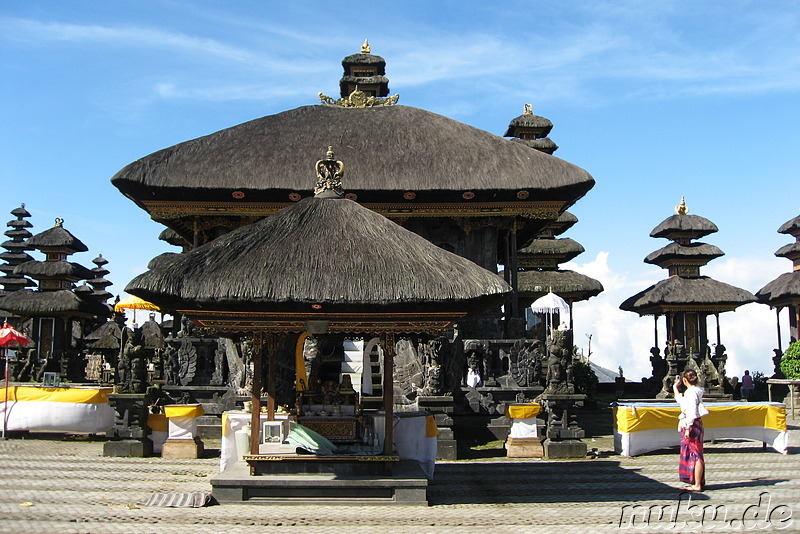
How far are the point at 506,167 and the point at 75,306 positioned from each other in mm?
23660

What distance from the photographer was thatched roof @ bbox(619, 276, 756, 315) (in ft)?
105

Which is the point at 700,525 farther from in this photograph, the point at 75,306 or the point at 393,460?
the point at 75,306

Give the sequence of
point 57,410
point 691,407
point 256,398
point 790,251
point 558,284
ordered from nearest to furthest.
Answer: point 256,398 < point 691,407 < point 57,410 < point 790,251 < point 558,284

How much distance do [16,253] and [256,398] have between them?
43.1m

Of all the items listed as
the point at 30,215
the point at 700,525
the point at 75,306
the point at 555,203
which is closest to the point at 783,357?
the point at 555,203

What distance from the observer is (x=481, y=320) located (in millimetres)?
21594

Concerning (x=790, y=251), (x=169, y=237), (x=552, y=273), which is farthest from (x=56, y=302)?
(x=790, y=251)

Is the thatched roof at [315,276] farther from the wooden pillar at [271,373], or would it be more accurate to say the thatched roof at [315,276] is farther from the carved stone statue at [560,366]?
the carved stone statue at [560,366]

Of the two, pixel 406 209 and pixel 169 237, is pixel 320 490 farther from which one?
pixel 169 237

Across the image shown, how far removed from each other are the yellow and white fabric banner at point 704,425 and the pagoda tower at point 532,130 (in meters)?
23.8

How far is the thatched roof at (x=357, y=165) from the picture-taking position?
67.5 feet

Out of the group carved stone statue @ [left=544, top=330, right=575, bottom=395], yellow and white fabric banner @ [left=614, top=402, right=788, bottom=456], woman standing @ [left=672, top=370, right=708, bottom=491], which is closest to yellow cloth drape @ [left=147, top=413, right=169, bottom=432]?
carved stone statue @ [left=544, top=330, right=575, bottom=395]

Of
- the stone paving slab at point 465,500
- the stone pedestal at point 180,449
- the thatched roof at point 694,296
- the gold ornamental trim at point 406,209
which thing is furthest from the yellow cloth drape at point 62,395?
the thatched roof at point 694,296

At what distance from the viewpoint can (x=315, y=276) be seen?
1052 centimetres
